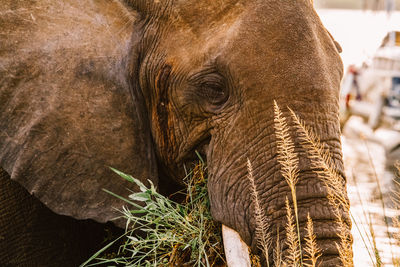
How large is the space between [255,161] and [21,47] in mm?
1059

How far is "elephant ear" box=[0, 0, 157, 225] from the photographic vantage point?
114 inches

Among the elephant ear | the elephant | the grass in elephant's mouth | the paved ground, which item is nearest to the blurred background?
the paved ground

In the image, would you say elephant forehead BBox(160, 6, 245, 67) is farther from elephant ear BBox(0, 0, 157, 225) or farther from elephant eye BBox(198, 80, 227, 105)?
elephant ear BBox(0, 0, 157, 225)

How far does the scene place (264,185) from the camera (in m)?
2.68

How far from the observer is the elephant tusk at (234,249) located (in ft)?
8.41

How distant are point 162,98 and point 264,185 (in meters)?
0.65

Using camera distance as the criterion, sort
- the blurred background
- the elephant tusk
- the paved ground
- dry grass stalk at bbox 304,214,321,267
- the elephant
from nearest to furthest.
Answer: dry grass stalk at bbox 304,214,321,267 → the elephant tusk → the elephant → the paved ground → the blurred background

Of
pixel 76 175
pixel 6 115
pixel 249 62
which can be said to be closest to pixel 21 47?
pixel 6 115

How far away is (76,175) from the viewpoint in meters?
2.95

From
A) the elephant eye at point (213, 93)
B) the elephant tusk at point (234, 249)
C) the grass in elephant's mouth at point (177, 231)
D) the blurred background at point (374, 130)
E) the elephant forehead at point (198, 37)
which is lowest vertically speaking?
the blurred background at point (374, 130)

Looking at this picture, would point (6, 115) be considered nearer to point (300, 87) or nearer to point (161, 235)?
point (161, 235)

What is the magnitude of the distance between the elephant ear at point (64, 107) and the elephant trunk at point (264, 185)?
1.42 ft

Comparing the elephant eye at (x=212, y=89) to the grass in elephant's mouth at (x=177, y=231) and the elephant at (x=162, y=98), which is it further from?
the grass in elephant's mouth at (x=177, y=231)

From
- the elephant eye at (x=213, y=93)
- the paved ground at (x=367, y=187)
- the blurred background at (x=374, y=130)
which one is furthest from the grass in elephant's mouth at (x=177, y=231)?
the blurred background at (x=374, y=130)
